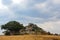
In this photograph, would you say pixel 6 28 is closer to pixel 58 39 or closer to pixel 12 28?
pixel 12 28

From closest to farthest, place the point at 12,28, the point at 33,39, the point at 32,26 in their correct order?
the point at 33,39
the point at 32,26
the point at 12,28

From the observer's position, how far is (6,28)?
5541cm

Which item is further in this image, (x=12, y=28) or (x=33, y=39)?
(x=12, y=28)

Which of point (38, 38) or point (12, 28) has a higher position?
point (12, 28)

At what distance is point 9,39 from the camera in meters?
23.9

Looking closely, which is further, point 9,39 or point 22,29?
point 22,29

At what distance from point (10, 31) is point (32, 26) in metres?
7.10

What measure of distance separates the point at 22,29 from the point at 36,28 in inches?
184

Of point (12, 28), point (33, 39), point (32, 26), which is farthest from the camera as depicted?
point (12, 28)

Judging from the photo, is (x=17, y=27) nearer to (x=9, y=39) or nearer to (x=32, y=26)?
(x=32, y=26)

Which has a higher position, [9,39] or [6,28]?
[6,28]

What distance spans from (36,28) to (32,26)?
146cm

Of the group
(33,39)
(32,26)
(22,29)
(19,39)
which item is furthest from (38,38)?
(22,29)

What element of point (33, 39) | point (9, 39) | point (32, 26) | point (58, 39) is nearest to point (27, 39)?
point (33, 39)
